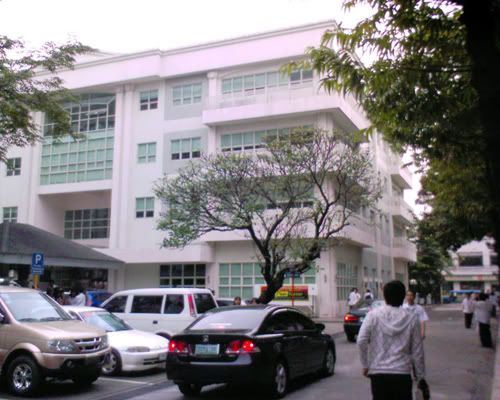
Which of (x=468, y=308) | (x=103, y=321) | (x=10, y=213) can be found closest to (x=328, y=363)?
(x=103, y=321)

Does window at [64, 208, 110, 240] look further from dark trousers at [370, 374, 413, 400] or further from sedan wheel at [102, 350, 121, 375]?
dark trousers at [370, 374, 413, 400]

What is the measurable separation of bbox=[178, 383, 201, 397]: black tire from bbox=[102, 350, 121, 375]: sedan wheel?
2436mm

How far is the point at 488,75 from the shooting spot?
3381 mm

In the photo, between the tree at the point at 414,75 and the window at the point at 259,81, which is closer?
the tree at the point at 414,75

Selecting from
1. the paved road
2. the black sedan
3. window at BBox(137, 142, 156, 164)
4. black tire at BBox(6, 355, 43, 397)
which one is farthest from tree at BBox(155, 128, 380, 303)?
window at BBox(137, 142, 156, 164)

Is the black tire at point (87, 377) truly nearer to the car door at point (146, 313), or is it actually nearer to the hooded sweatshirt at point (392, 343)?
the car door at point (146, 313)

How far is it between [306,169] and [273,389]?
13842mm

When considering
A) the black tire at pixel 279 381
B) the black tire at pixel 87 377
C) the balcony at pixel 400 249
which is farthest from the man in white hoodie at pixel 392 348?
the balcony at pixel 400 249

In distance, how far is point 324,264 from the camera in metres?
34.7

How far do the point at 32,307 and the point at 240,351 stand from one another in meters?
4.31

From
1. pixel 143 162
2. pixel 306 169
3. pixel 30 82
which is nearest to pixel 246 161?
pixel 306 169

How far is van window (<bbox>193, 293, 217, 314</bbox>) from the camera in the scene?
1429 centimetres

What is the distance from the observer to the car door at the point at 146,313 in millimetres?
14258

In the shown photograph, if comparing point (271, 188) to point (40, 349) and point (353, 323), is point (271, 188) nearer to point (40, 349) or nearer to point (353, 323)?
point (353, 323)
